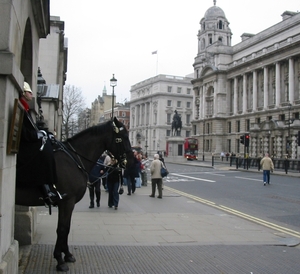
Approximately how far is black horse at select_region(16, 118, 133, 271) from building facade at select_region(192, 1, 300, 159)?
4930cm

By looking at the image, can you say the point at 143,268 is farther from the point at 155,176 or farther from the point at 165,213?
the point at 155,176

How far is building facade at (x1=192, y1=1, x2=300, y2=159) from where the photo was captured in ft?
203

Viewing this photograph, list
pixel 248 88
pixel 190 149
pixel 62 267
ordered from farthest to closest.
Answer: pixel 248 88
pixel 190 149
pixel 62 267

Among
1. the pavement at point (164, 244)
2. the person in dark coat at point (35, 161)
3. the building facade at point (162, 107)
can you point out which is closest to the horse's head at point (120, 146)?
the person in dark coat at point (35, 161)

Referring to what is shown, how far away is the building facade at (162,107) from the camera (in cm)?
11981

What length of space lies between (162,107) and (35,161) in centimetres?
11531

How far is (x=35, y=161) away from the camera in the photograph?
5242 millimetres

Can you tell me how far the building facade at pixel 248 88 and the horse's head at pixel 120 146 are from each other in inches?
1937

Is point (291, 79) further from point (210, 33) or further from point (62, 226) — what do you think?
point (62, 226)

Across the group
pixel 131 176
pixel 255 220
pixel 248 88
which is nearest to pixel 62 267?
pixel 255 220

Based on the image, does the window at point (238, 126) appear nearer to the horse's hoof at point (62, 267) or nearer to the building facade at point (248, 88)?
the building facade at point (248, 88)

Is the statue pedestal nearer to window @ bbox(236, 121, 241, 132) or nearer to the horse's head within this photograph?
window @ bbox(236, 121, 241, 132)

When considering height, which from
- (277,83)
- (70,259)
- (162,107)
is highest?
(162,107)


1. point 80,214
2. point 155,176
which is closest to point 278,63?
point 155,176
